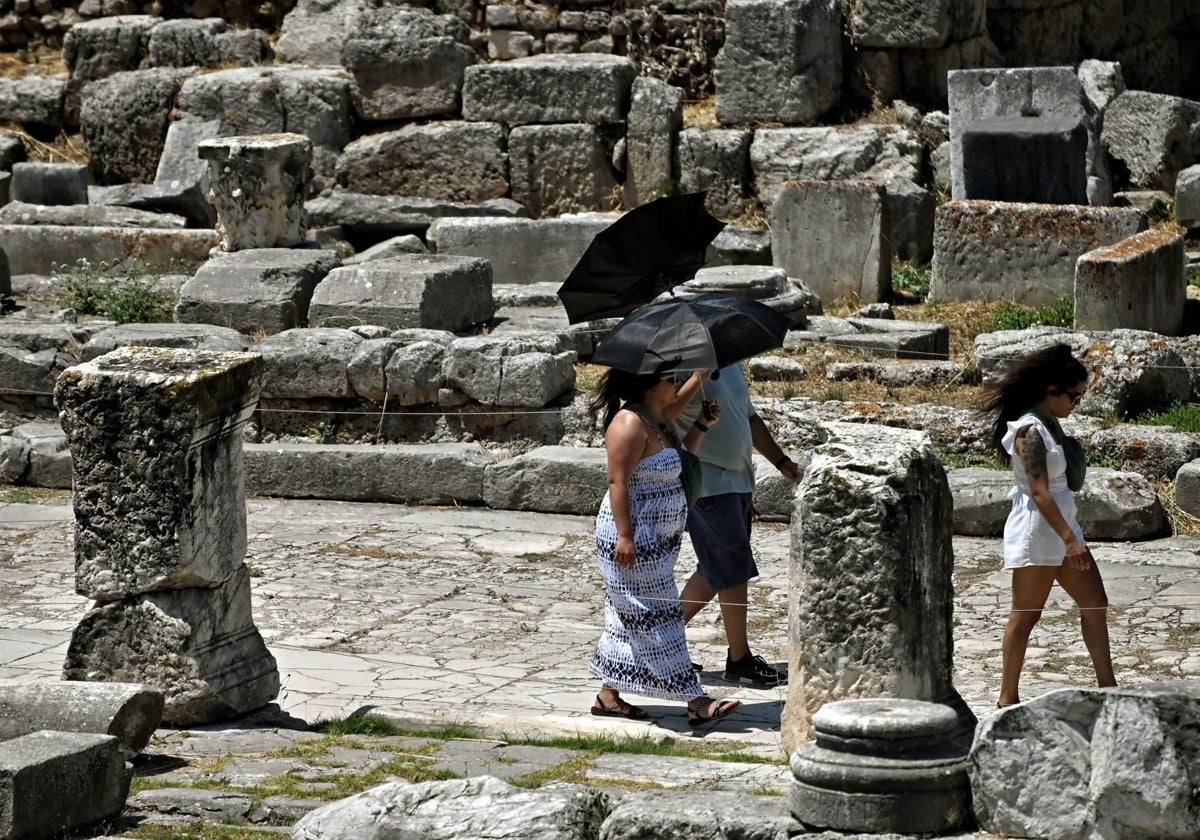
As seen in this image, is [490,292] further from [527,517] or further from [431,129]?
[431,129]

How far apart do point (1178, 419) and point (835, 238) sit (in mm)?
4557

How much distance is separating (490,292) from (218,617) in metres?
6.76

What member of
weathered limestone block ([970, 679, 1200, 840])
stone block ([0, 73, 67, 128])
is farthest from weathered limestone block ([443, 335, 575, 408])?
stone block ([0, 73, 67, 128])

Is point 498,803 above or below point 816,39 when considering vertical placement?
below

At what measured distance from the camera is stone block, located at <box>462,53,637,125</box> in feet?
58.1

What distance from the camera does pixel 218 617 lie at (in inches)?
295

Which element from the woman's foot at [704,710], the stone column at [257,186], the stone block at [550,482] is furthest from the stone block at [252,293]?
the woman's foot at [704,710]

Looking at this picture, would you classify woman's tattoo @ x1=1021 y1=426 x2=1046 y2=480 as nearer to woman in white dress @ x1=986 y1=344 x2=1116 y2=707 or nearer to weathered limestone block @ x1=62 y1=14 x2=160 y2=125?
woman in white dress @ x1=986 y1=344 x2=1116 y2=707

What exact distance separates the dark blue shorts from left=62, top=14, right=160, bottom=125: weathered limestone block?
14149 millimetres

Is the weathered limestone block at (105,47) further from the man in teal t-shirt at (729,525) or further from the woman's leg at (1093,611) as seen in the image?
the woman's leg at (1093,611)

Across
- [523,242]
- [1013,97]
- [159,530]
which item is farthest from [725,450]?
[1013,97]

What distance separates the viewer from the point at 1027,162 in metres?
15.0

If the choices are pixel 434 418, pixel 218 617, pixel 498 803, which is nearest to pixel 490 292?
pixel 434 418

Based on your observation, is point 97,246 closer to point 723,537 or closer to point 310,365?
point 310,365
